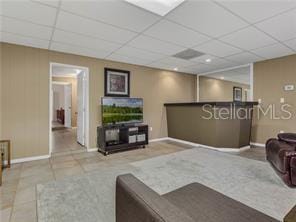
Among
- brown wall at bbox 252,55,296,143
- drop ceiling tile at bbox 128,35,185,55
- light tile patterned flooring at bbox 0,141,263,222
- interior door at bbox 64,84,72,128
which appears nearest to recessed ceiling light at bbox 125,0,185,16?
drop ceiling tile at bbox 128,35,185,55

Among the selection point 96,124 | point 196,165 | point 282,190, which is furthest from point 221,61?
point 96,124

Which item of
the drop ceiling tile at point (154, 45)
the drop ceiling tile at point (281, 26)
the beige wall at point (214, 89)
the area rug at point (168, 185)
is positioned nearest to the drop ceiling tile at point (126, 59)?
the drop ceiling tile at point (154, 45)

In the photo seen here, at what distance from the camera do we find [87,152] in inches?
163

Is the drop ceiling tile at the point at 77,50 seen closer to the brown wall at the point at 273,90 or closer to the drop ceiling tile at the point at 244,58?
the drop ceiling tile at the point at 244,58

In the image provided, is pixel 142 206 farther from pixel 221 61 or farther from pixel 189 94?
pixel 189 94

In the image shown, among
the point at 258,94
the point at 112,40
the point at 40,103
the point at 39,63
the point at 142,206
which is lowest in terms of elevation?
the point at 142,206

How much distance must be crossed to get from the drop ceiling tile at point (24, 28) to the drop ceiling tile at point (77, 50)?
1.49ft

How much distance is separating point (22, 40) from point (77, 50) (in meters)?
1.01

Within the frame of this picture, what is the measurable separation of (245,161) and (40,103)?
4.53 m

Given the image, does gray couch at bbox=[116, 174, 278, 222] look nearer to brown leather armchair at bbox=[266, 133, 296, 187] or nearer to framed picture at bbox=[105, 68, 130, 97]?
brown leather armchair at bbox=[266, 133, 296, 187]

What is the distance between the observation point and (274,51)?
12.7ft

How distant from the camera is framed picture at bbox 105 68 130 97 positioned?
14.8 ft

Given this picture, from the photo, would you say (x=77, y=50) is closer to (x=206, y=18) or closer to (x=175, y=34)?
(x=175, y=34)

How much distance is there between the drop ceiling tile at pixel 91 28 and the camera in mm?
2475
